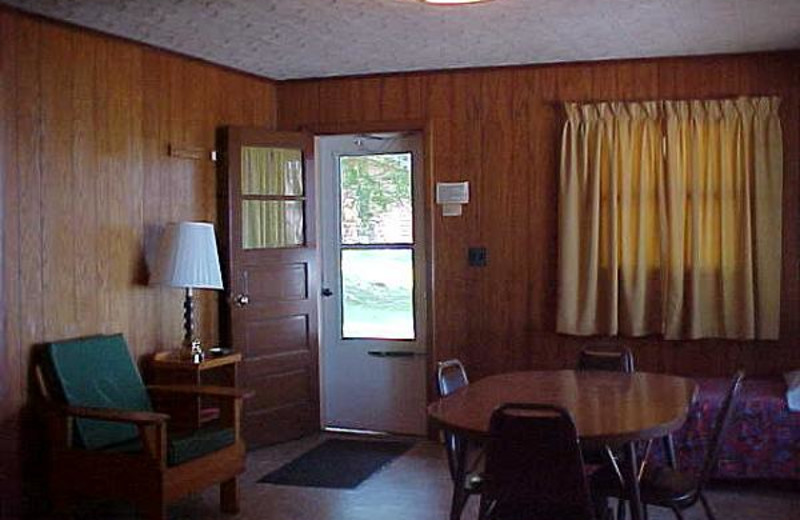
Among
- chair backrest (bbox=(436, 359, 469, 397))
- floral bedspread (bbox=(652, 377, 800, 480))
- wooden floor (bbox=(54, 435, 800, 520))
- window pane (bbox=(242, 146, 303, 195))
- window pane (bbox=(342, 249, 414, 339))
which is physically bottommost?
Answer: wooden floor (bbox=(54, 435, 800, 520))

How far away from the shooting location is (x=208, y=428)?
4.65 metres

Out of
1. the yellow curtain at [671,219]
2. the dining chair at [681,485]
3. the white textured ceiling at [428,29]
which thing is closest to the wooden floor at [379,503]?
the dining chair at [681,485]

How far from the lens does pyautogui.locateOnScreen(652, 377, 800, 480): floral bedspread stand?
4859 mm

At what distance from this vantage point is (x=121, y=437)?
15.0 ft

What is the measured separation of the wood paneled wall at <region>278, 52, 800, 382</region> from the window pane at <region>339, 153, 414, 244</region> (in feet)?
0.91

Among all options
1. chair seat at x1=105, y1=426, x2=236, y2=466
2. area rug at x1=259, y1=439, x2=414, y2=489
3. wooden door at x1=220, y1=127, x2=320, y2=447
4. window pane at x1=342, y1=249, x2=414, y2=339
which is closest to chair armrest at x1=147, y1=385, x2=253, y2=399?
chair seat at x1=105, y1=426, x2=236, y2=466

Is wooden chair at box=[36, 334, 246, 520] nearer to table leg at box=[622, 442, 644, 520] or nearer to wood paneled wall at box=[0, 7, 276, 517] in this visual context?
wood paneled wall at box=[0, 7, 276, 517]

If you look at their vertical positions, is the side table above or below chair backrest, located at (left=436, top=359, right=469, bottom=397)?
below

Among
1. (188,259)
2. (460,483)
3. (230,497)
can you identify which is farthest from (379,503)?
(188,259)

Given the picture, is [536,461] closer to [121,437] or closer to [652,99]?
[121,437]

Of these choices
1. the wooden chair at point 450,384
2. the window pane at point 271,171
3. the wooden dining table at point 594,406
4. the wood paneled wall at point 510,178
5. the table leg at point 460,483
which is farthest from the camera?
the window pane at point 271,171

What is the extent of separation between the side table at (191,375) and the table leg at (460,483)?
1723mm

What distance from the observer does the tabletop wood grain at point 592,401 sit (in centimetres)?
322

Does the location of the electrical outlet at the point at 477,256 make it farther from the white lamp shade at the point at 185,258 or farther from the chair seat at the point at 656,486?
the chair seat at the point at 656,486
